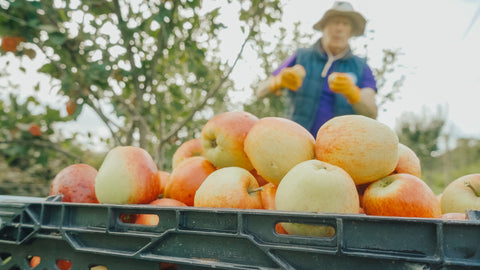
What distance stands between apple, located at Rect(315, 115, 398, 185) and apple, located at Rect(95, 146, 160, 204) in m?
0.66

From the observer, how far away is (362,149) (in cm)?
106

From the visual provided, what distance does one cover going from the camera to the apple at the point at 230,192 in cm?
108

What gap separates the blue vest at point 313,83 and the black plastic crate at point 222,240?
6.30 ft

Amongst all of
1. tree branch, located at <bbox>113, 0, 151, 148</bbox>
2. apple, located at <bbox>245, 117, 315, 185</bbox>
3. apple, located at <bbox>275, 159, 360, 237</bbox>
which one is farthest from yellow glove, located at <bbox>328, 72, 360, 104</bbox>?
tree branch, located at <bbox>113, 0, 151, 148</bbox>

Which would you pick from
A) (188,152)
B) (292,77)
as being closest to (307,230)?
(188,152)

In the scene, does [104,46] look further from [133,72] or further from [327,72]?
[327,72]

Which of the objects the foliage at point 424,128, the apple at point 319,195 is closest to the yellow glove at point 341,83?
the apple at point 319,195

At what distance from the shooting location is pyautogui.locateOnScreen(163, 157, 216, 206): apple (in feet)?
4.35

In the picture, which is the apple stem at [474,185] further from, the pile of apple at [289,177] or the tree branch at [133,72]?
the tree branch at [133,72]

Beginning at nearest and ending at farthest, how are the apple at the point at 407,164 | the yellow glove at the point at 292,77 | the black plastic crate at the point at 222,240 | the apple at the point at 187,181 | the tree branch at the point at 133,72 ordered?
1. the black plastic crate at the point at 222,240
2. the apple at the point at 407,164
3. the apple at the point at 187,181
4. the yellow glove at the point at 292,77
5. the tree branch at the point at 133,72

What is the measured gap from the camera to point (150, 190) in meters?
1.32

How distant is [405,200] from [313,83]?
185 centimetres

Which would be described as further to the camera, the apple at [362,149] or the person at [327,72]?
the person at [327,72]

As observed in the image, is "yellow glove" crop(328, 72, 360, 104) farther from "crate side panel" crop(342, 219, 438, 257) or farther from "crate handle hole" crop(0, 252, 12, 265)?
"crate handle hole" crop(0, 252, 12, 265)
